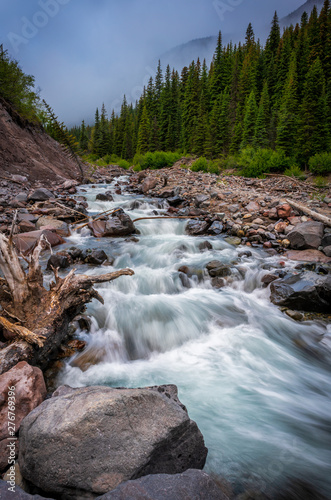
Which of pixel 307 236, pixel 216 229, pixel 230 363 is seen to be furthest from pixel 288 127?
pixel 230 363

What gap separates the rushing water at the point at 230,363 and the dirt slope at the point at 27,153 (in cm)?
1224

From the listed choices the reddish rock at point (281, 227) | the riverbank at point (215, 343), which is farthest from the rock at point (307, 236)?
the reddish rock at point (281, 227)

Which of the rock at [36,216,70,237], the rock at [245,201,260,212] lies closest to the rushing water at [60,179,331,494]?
the rock at [36,216,70,237]

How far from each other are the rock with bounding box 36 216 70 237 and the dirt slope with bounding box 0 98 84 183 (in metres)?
7.33

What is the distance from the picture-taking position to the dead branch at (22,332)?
287cm

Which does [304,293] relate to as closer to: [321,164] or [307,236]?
[307,236]

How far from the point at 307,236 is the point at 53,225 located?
27.0ft

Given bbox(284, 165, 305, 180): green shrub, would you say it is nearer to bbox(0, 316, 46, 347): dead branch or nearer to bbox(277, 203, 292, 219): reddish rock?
bbox(277, 203, 292, 219): reddish rock

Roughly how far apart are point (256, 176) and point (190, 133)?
24.0 m

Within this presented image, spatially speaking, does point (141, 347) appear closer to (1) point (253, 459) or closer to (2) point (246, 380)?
(2) point (246, 380)

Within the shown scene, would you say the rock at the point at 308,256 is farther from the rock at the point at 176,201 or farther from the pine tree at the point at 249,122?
the pine tree at the point at 249,122

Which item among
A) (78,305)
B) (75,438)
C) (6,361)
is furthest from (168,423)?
(78,305)

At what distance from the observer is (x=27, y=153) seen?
17.3 meters

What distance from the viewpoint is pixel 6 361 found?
2674 mm
